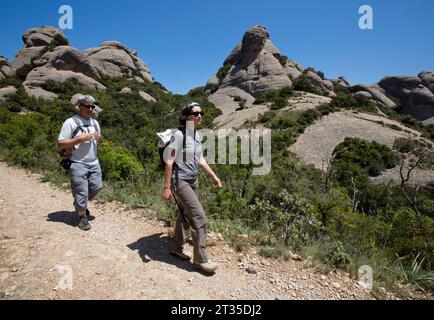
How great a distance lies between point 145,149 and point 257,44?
38.5m

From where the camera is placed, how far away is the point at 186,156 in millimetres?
3029

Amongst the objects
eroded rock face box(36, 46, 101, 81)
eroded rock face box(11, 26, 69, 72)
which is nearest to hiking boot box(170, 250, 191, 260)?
eroded rock face box(36, 46, 101, 81)

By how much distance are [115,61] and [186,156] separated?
54.1m

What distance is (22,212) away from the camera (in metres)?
4.42

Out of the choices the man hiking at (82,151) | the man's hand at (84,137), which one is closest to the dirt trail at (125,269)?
the man hiking at (82,151)

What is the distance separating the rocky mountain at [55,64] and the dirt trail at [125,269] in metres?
32.6

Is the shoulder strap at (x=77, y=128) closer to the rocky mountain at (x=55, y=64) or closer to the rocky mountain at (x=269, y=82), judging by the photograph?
the rocky mountain at (x=269, y=82)

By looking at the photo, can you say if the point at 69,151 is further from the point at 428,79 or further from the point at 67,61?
the point at 428,79

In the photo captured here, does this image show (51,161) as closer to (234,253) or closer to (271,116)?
(234,253)

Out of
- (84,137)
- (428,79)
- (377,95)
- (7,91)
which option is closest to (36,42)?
(7,91)

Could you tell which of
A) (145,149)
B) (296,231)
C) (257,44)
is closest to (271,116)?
(145,149)

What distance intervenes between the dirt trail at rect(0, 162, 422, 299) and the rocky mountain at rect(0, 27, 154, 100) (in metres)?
32.6

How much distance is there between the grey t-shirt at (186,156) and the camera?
2980 mm

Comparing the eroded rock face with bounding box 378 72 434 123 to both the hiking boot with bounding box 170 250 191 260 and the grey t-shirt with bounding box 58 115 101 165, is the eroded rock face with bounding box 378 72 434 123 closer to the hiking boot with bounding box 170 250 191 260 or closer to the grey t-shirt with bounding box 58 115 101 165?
the hiking boot with bounding box 170 250 191 260
